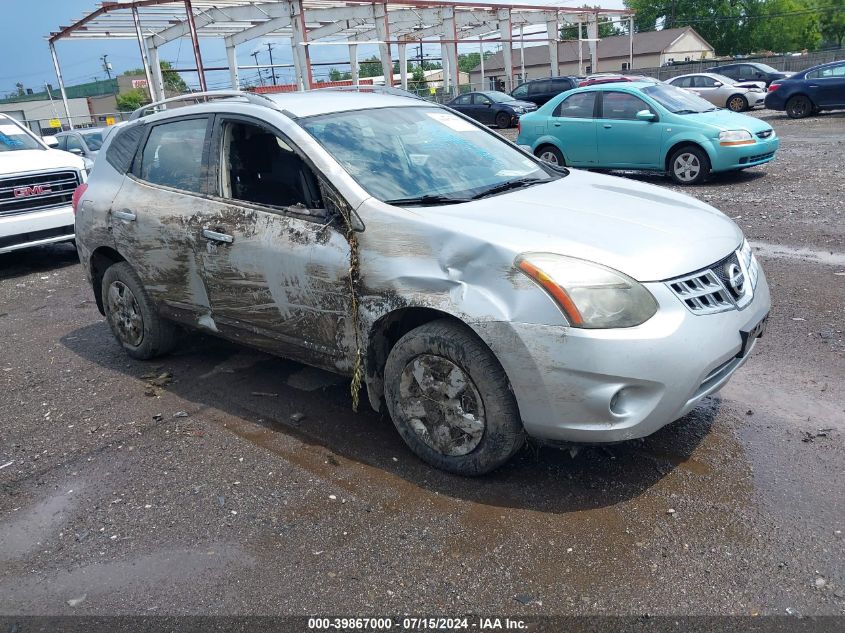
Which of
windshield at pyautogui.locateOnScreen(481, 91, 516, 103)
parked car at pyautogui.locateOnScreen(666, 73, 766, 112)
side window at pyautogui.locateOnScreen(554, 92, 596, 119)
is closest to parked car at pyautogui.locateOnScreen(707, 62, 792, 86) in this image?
parked car at pyautogui.locateOnScreen(666, 73, 766, 112)

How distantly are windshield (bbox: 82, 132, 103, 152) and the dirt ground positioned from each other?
34.9 feet

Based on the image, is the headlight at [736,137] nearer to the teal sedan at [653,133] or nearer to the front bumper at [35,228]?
the teal sedan at [653,133]

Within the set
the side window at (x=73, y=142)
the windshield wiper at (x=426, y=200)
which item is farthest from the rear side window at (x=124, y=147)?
the side window at (x=73, y=142)

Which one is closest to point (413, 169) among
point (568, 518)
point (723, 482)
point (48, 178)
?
point (568, 518)

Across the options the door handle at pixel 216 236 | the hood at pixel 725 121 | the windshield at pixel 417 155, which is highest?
the windshield at pixel 417 155

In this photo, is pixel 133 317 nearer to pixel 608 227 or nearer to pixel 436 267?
pixel 436 267

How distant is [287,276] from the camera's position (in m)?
3.88

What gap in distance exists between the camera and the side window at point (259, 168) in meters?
4.07

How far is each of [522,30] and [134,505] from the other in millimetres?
36565

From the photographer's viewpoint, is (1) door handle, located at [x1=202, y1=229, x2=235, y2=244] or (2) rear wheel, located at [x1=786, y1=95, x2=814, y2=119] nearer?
(1) door handle, located at [x1=202, y1=229, x2=235, y2=244]

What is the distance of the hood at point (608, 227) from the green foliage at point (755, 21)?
82.4m

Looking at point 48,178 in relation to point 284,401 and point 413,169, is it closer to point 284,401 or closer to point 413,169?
point 284,401

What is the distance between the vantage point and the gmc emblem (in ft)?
28.9

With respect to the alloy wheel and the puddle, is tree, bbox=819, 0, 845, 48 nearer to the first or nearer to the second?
the puddle
